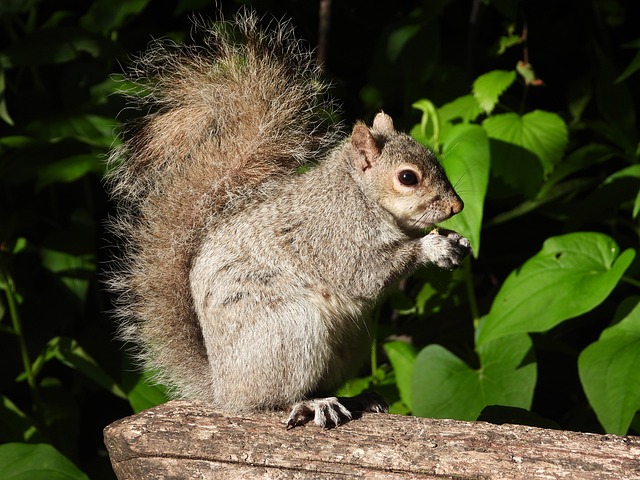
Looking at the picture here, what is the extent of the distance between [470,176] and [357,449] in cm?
86

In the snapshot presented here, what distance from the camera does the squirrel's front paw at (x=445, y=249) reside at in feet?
6.91

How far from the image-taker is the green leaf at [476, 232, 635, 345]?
224 centimetres

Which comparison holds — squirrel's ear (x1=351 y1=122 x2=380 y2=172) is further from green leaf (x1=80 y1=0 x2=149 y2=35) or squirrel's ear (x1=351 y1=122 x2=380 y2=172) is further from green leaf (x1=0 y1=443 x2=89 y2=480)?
green leaf (x1=80 y1=0 x2=149 y2=35)

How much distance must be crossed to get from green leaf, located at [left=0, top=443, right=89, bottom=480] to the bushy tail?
0.34 m

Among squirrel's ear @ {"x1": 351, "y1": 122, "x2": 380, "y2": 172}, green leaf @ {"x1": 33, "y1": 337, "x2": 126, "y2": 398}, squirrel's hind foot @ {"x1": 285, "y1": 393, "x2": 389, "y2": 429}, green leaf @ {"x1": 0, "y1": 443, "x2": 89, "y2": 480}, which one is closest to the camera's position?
squirrel's hind foot @ {"x1": 285, "y1": 393, "x2": 389, "y2": 429}

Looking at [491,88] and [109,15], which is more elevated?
[109,15]

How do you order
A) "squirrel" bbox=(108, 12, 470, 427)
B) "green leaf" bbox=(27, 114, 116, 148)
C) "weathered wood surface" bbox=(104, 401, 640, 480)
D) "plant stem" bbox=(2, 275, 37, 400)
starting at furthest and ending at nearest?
"green leaf" bbox=(27, 114, 116, 148) < "plant stem" bbox=(2, 275, 37, 400) < "squirrel" bbox=(108, 12, 470, 427) < "weathered wood surface" bbox=(104, 401, 640, 480)

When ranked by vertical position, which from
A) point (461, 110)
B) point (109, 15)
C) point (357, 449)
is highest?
point (109, 15)

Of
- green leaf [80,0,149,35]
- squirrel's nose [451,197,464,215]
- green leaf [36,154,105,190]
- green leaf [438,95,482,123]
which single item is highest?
green leaf [80,0,149,35]

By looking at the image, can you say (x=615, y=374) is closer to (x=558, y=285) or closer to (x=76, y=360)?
(x=558, y=285)

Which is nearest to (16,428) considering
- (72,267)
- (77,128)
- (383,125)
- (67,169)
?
(72,267)

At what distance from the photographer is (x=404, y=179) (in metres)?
2.18

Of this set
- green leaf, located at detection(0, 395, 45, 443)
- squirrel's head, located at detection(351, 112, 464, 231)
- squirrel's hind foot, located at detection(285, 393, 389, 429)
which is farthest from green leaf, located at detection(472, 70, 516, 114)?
green leaf, located at detection(0, 395, 45, 443)

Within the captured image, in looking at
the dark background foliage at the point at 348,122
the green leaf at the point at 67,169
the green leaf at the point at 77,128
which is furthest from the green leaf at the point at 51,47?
the green leaf at the point at 67,169
